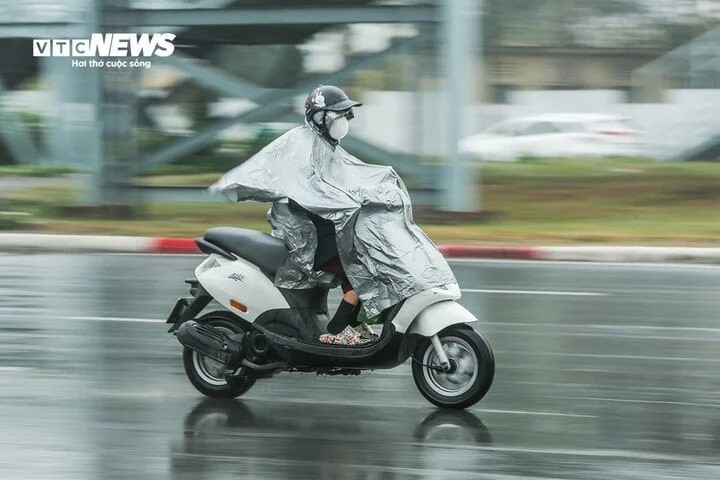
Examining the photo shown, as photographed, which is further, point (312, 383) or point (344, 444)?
point (312, 383)

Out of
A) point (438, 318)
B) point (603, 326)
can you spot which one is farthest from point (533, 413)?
point (603, 326)

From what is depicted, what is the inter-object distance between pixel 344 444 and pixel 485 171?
17.9m

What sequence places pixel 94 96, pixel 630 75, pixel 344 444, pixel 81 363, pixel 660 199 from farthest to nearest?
1. pixel 630 75
2. pixel 660 199
3. pixel 94 96
4. pixel 81 363
5. pixel 344 444

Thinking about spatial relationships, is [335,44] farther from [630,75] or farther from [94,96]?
[630,75]

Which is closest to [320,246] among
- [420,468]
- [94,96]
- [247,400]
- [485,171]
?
[247,400]

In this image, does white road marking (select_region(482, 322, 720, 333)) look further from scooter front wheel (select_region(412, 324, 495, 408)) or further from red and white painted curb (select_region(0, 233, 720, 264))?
red and white painted curb (select_region(0, 233, 720, 264))

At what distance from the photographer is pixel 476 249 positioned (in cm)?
1577

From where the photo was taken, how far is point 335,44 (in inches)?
801

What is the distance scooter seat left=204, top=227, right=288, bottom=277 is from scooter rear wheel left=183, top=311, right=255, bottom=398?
0.40 m

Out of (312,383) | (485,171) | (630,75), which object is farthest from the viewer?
(630,75)

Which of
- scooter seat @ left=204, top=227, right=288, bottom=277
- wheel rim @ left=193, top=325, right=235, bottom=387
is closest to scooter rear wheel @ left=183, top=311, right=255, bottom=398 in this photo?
wheel rim @ left=193, top=325, right=235, bottom=387

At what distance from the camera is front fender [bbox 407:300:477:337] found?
705 centimetres

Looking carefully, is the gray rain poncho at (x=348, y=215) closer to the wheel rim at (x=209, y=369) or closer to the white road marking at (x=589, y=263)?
the wheel rim at (x=209, y=369)

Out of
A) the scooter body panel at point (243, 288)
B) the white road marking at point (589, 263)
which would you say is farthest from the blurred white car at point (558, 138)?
the scooter body panel at point (243, 288)
